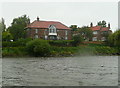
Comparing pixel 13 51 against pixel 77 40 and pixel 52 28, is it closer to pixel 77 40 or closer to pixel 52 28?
pixel 77 40

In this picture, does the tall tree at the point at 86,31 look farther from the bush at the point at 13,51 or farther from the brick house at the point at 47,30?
the bush at the point at 13,51

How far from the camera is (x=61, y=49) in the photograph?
2766 inches

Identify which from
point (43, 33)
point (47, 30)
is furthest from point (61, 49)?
point (47, 30)

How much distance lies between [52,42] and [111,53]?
2074cm

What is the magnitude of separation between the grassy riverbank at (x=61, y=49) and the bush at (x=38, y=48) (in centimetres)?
29

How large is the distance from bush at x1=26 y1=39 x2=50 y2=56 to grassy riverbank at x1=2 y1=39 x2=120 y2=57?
29 cm

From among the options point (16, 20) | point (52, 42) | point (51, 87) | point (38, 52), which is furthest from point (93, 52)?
point (51, 87)

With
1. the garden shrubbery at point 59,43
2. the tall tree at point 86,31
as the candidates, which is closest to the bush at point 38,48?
the garden shrubbery at point 59,43

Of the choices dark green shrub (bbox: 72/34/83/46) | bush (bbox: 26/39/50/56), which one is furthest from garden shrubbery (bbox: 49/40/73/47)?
bush (bbox: 26/39/50/56)

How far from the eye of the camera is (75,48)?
238 ft

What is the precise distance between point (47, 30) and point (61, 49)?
20.5 meters

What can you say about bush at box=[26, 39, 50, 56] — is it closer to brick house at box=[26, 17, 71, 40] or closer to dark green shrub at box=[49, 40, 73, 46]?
dark green shrub at box=[49, 40, 73, 46]

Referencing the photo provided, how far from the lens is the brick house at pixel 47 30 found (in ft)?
282

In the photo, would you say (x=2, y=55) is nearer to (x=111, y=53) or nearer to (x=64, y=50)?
(x=64, y=50)
